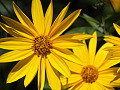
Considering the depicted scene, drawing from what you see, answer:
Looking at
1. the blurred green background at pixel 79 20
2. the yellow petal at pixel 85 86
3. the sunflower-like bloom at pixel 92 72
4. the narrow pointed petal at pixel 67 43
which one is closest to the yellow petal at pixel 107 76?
the sunflower-like bloom at pixel 92 72

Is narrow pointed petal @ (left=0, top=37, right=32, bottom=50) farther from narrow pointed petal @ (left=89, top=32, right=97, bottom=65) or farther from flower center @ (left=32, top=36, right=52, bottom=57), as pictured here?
narrow pointed petal @ (left=89, top=32, right=97, bottom=65)

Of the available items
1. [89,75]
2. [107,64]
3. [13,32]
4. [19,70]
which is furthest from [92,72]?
[13,32]

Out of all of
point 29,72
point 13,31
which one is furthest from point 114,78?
point 13,31

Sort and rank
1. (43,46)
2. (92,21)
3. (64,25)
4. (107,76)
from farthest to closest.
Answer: (92,21)
(107,76)
(43,46)
(64,25)

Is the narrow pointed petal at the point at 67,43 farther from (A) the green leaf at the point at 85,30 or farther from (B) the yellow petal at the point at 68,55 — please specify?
(A) the green leaf at the point at 85,30

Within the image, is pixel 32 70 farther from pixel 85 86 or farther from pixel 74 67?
pixel 85 86

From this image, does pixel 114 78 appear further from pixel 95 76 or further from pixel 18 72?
pixel 18 72
